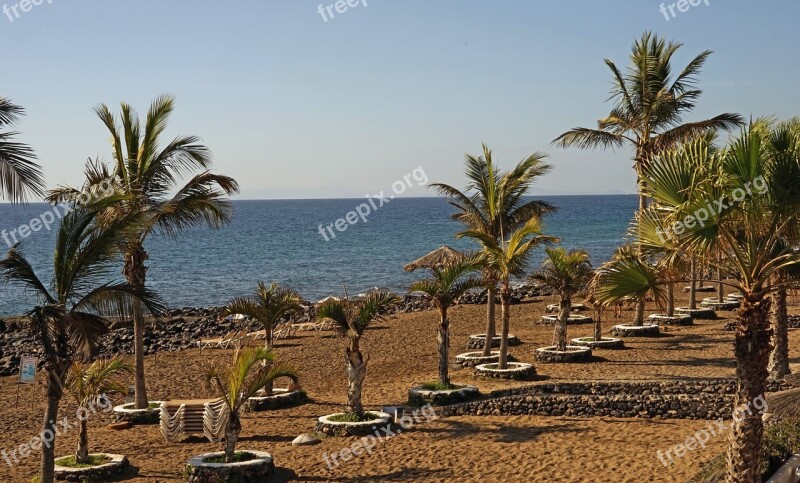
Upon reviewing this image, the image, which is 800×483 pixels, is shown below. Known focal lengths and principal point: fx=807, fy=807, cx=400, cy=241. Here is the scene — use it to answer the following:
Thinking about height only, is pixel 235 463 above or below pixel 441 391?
below

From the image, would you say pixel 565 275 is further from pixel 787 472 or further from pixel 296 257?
pixel 296 257

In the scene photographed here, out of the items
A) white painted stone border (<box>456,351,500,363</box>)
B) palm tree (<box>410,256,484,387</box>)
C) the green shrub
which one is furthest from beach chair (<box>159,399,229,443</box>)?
white painted stone border (<box>456,351,500,363</box>)

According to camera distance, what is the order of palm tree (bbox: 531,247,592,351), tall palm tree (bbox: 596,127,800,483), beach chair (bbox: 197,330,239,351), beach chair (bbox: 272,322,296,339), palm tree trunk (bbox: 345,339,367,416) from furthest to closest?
beach chair (bbox: 272,322,296,339)
beach chair (bbox: 197,330,239,351)
palm tree (bbox: 531,247,592,351)
palm tree trunk (bbox: 345,339,367,416)
tall palm tree (bbox: 596,127,800,483)

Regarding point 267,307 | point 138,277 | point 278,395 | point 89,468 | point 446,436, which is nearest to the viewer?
point 89,468

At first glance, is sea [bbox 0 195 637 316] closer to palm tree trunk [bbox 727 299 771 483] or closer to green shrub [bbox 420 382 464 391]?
green shrub [bbox 420 382 464 391]

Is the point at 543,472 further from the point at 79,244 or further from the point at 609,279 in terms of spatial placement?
the point at 79,244

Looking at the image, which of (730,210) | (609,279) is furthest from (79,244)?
(730,210)

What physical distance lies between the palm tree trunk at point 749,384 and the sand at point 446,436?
2.30m

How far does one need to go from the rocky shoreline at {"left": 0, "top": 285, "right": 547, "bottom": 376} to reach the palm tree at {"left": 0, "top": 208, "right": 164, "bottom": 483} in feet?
53.1

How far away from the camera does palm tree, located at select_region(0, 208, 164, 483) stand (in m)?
10.2

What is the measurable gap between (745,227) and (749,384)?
5.56 ft

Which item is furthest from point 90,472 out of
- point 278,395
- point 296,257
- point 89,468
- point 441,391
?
point 296,257

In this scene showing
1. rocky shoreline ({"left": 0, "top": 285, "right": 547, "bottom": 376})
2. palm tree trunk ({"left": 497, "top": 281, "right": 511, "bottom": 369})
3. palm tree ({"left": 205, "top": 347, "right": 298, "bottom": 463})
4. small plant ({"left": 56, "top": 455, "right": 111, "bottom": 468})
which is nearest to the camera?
palm tree ({"left": 205, "top": 347, "right": 298, "bottom": 463})

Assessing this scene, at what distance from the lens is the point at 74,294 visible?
34.6 feet
